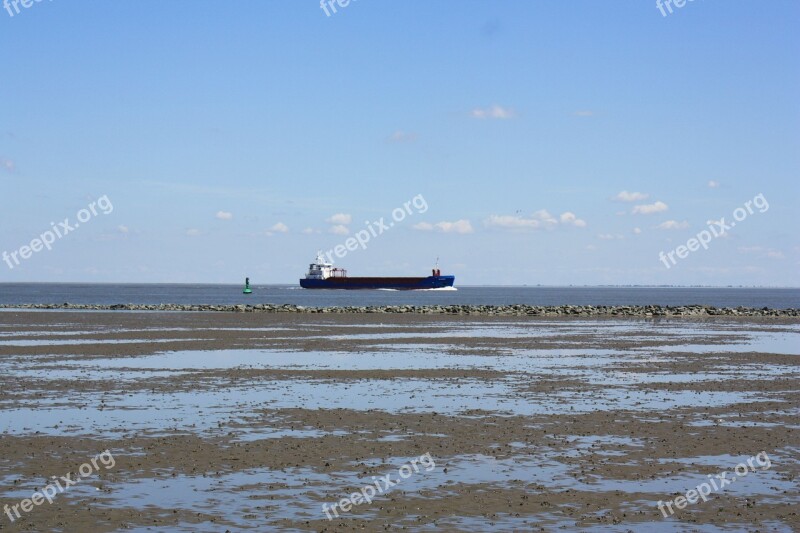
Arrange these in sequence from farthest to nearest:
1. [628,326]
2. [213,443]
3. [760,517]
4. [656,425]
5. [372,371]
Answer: [628,326] < [372,371] < [656,425] < [213,443] < [760,517]

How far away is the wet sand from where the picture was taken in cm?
1241

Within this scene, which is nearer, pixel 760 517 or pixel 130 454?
pixel 760 517

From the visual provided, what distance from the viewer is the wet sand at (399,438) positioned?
40.7 feet

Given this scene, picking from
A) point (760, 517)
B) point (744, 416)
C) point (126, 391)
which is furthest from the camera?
point (126, 391)

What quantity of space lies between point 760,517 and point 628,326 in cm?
5641

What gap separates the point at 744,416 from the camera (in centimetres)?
2120

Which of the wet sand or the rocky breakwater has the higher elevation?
the rocky breakwater

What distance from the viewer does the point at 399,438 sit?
59.0ft

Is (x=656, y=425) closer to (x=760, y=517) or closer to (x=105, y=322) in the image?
(x=760, y=517)

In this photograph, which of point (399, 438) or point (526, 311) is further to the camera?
point (526, 311)

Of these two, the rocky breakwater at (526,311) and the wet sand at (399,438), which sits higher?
the rocky breakwater at (526,311)

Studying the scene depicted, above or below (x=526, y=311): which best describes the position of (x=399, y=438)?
below

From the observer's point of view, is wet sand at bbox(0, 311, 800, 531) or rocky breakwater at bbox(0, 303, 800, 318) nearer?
wet sand at bbox(0, 311, 800, 531)

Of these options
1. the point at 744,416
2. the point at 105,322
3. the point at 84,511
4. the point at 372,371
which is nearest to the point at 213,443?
the point at 84,511
